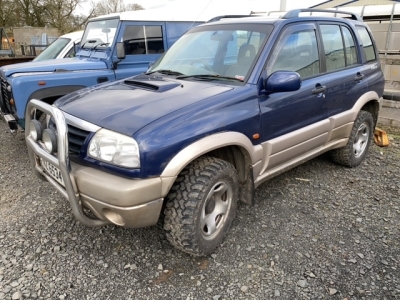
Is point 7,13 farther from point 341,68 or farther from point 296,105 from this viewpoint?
point 296,105

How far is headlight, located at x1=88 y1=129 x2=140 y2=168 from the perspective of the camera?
215 cm

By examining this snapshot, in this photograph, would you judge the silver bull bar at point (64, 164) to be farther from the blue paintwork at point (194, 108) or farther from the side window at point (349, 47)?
the side window at point (349, 47)

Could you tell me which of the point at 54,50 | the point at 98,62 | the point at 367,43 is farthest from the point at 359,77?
the point at 54,50

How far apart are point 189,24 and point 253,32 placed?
323cm

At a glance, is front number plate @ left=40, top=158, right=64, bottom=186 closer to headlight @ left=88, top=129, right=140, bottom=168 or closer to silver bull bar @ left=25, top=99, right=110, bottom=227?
silver bull bar @ left=25, top=99, right=110, bottom=227

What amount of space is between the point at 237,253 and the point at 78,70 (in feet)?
11.9

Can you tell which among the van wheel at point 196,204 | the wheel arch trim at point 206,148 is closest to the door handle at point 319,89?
the wheel arch trim at point 206,148

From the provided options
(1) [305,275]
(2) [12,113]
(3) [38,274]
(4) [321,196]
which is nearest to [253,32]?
(4) [321,196]

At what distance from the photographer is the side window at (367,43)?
13.6 ft

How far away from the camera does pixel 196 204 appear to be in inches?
94.0

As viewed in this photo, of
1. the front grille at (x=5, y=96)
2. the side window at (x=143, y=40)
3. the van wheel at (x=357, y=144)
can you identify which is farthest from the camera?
the side window at (x=143, y=40)

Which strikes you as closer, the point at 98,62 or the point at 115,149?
the point at 115,149

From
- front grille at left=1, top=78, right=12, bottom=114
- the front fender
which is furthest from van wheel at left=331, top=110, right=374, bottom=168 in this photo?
front grille at left=1, top=78, right=12, bottom=114

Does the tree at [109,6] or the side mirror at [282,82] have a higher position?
the tree at [109,6]
